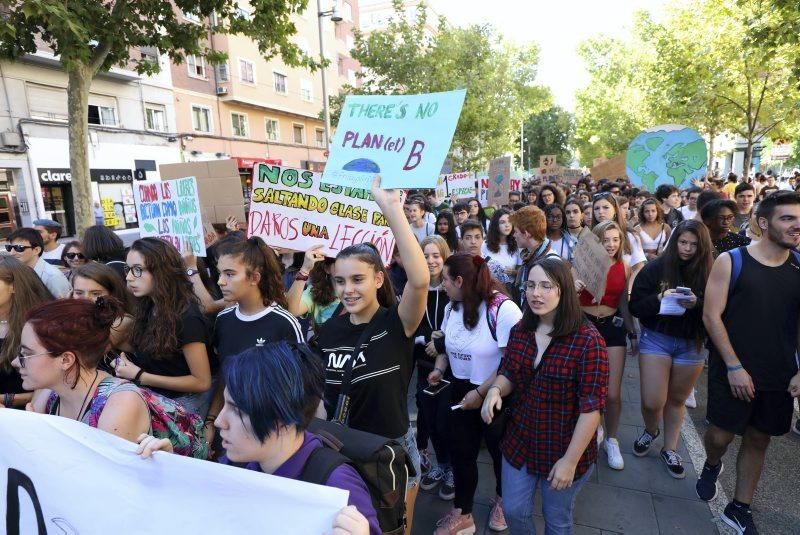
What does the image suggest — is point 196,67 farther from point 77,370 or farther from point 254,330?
point 77,370

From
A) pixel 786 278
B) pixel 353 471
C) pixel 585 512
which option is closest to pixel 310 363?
pixel 353 471

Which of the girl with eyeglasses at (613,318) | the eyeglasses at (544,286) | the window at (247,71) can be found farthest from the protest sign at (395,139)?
the window at (247,71)

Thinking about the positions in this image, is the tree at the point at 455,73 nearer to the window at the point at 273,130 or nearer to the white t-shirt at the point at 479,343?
the window at the point at 273,130

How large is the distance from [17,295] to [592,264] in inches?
155

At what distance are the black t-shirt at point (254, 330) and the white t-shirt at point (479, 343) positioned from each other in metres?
0.95

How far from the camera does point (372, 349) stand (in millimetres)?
2234

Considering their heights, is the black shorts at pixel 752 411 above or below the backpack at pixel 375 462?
below

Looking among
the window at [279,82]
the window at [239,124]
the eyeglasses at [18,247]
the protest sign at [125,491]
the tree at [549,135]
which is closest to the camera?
the protest sign at [125,491]

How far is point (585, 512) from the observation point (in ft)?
9.98

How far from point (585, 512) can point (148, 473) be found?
2722mm

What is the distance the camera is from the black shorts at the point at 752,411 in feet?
8.92

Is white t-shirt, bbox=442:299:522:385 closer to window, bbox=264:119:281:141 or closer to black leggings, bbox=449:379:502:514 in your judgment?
black leggings, bbox=449:379:502:514

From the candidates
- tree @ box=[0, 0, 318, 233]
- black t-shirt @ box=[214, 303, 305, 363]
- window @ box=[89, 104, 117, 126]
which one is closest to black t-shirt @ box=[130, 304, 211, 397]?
black t-shirt @ box=[214, 303, 305, 363]

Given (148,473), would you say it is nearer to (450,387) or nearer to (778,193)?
(450,387)
